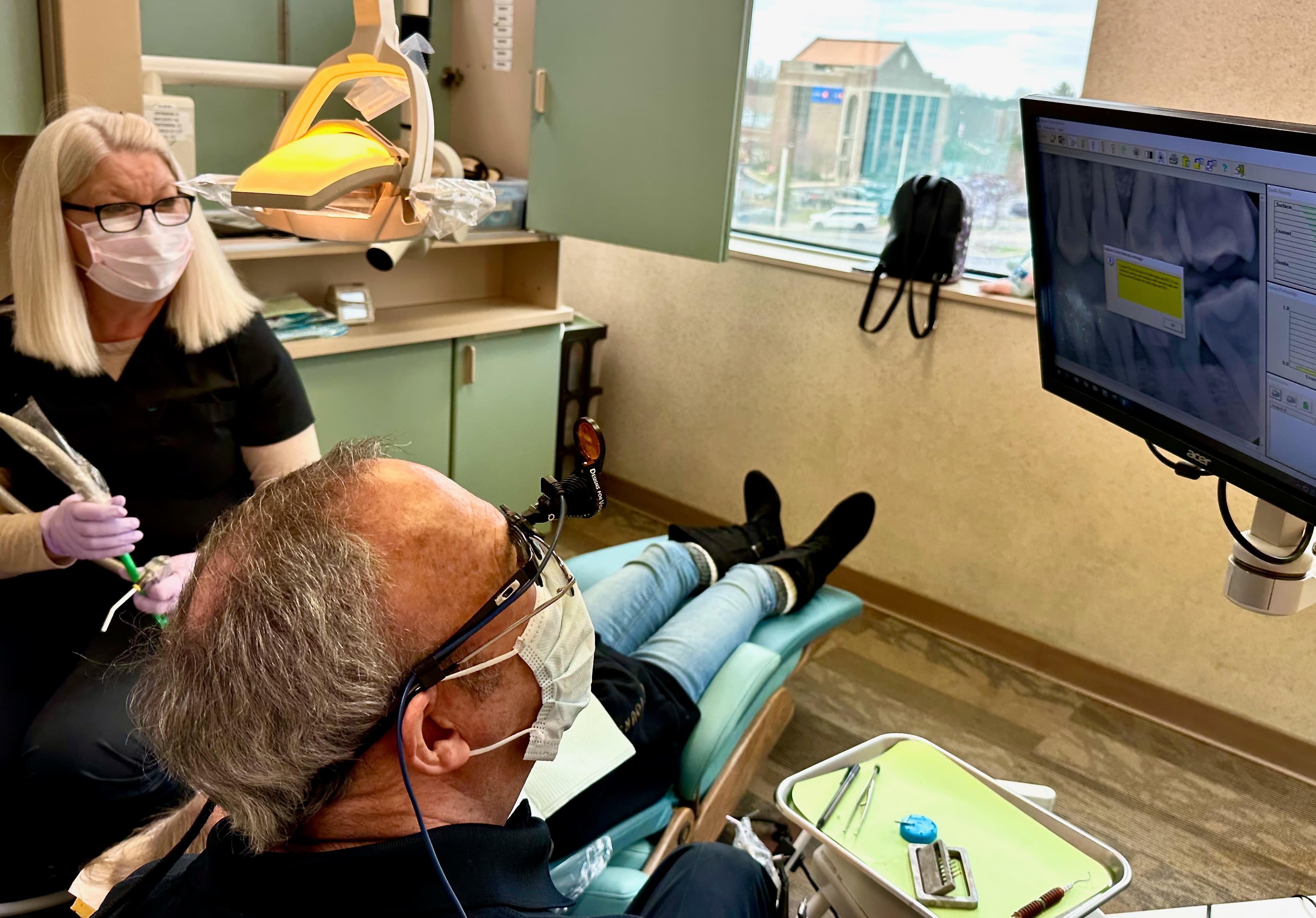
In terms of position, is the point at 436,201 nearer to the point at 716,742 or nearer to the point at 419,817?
the point at 419,817

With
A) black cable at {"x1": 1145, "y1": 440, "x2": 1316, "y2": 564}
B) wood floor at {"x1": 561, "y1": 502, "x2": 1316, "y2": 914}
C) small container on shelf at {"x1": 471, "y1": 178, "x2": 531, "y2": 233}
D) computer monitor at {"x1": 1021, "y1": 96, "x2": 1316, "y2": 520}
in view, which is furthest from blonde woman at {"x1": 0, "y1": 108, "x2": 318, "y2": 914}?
black cable at {"x1": 1145, "y1": 440, "x2": 1316, "y2": 564}

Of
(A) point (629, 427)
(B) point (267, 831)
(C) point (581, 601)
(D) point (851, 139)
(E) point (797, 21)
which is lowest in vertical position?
(A) point (629, 427)

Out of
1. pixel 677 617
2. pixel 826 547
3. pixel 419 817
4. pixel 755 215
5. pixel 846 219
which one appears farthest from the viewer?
pixel 755 215

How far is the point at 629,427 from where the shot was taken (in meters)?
3.58

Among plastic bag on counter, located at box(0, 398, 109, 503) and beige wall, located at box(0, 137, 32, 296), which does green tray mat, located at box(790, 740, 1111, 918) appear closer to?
plastic bag on counter, located at box(0, 398, 109, 503)

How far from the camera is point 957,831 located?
4.16 ft

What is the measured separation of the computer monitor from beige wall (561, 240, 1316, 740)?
121 centimetres

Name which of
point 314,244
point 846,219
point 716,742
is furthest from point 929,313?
point 314,244

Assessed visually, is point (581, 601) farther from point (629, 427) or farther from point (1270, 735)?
point (629, 427)

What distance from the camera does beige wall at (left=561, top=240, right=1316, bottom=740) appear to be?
2492 millimetres

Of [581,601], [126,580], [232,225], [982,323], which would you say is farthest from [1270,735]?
[232,225]

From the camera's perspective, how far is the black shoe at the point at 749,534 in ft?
8.05

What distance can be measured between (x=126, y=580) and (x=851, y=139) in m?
2.30

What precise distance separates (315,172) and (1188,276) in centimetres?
96
